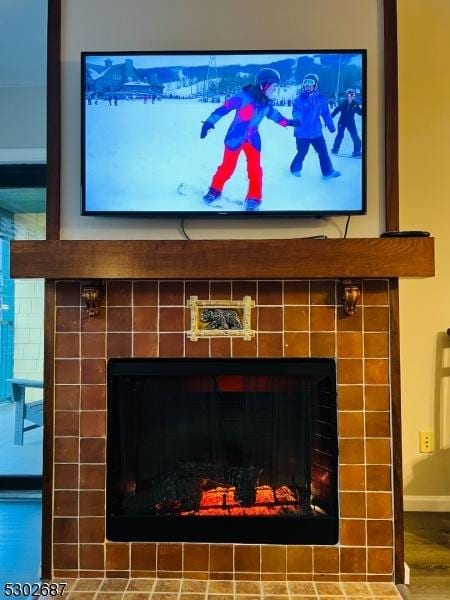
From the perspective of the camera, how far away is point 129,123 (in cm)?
161

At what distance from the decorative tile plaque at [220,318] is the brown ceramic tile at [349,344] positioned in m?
0.33

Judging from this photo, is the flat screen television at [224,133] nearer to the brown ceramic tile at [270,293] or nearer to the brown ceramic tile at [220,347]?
the brown ceramic tile at [270,293]

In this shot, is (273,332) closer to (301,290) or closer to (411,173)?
(301,290)

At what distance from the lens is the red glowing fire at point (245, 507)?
1688mm

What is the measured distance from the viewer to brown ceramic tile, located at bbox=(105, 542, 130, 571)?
1.65 m

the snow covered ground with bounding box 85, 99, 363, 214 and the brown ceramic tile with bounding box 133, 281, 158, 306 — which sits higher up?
the snow covered ground with bounding box 85, 99, 363, 214

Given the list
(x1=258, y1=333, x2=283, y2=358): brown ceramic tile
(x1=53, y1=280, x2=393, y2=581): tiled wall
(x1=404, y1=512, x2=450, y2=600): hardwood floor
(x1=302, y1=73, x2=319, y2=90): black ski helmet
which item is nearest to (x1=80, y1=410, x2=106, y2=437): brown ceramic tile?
(x1=53, y1=280, x2=393, y2=581): tiled wall

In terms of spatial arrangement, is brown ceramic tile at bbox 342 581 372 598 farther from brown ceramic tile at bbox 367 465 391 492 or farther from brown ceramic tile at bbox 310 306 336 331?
brown ceramic tile at bbox 310 306 336 331

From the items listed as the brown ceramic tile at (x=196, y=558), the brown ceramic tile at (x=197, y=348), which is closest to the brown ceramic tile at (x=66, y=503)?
the brown ceramic tile at (x=196, y=558)

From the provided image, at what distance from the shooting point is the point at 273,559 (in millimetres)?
1642

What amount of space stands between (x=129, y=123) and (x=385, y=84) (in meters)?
0.98

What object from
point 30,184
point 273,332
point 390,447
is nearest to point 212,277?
point 273,332

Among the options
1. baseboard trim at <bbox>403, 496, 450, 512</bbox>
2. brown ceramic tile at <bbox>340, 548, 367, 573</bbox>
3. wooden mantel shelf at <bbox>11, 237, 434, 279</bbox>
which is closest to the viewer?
wooden mantel shelf at <bbox>11, 237, 434, 279</bbox>

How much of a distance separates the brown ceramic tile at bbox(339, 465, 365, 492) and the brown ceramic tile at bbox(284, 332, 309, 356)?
18.3 inches
